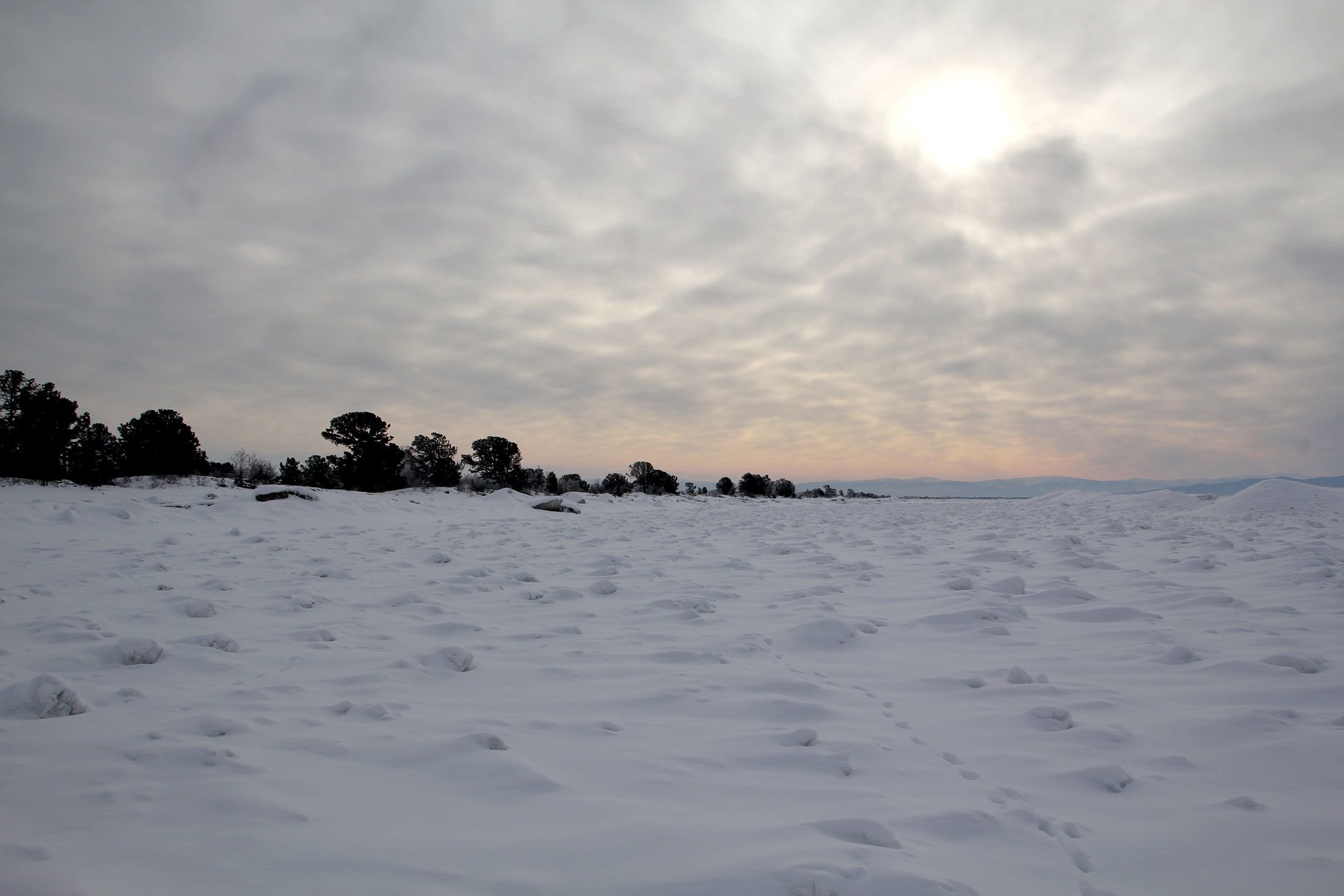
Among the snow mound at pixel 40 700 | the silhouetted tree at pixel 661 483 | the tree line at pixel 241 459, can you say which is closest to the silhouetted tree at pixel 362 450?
the tree line at pixel 241 459

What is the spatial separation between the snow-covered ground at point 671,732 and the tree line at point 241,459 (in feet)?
45.3

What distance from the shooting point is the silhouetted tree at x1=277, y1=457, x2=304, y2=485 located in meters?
26.5

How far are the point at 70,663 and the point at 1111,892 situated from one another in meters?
5.02

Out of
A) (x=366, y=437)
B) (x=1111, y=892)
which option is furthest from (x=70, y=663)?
(x=366, y=437)

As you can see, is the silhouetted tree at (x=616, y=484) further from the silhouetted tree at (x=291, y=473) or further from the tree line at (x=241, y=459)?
the silhouetted tree at (x=291, y=473)

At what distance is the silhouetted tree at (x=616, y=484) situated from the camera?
35.2 meters

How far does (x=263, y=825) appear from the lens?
2.06 metres

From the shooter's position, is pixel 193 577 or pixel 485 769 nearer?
pixel 485 769

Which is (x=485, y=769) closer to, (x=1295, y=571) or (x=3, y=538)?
(x=1295, y=571)

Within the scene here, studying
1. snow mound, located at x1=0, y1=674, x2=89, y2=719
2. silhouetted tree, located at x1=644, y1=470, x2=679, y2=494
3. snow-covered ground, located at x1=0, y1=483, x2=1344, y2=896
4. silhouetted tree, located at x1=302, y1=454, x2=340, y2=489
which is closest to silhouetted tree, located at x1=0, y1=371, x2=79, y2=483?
silhouetted tree, located at x1=302, y1=454, x2=340, y2=489

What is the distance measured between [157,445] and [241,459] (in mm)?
5264

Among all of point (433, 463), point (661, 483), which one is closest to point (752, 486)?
point (661, 483)

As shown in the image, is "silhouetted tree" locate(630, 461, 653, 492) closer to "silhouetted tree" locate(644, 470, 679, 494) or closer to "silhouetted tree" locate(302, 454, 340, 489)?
"silhouetted tree" locate(644, 470, 679, 494)

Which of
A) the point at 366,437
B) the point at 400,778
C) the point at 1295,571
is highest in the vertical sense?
the point at 366,437
